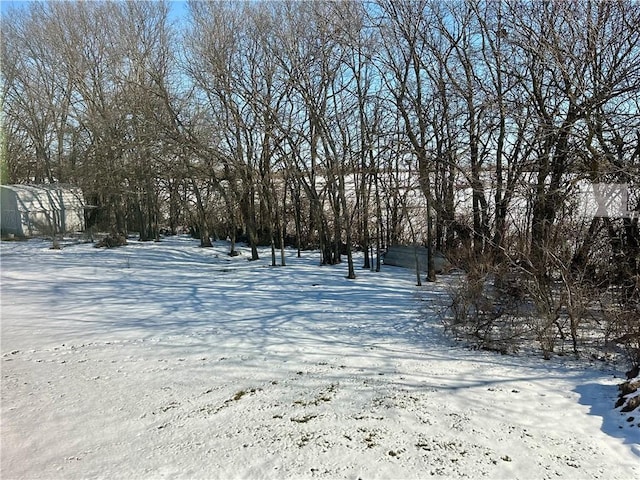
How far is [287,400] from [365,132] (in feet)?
33.8

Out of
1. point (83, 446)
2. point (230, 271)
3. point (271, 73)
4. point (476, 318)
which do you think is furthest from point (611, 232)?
point (271, 73)

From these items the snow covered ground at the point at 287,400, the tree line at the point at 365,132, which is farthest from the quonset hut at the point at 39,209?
the snow covered ground at the point at 287,400

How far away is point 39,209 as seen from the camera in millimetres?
22594

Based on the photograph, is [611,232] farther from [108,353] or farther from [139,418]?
[108,353]

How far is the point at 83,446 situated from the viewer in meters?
3.43

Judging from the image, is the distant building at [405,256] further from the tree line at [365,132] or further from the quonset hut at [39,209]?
the quonset hut at [39,209]

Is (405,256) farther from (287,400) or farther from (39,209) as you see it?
(39,209)

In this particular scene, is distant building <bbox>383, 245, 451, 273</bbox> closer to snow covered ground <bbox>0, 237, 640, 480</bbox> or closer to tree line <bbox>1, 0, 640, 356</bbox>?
tree line <bbox>1, 0, 640, 356</bbox>

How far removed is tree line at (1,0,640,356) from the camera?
21.3 feet

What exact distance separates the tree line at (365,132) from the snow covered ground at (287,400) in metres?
1.60

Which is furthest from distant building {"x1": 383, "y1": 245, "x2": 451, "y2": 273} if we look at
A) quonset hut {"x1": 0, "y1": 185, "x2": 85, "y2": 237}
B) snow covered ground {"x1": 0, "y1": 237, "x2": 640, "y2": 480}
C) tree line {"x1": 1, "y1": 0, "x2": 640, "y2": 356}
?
quonset hut {"x1": 0, "y1": 185, "x2": 85, "y2": 237}

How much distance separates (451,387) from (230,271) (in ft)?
33.1

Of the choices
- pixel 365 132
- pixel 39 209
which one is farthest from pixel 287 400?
pixel 39 209

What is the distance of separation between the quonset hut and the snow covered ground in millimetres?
16224
